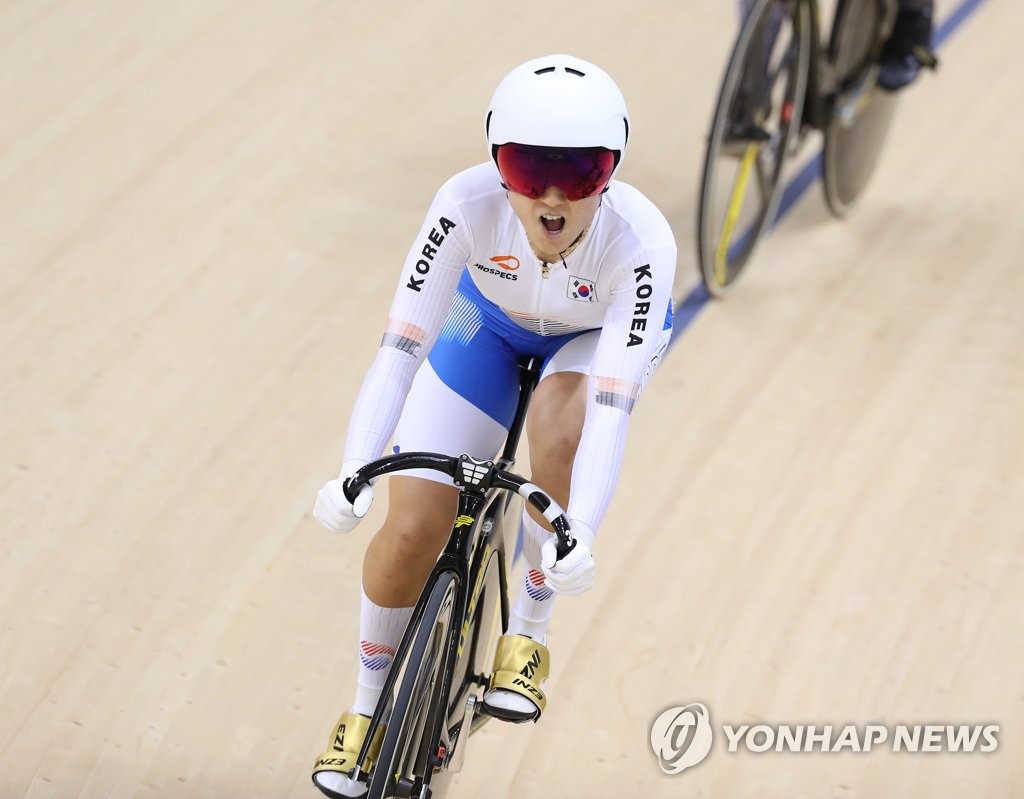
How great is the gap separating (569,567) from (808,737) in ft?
3.44

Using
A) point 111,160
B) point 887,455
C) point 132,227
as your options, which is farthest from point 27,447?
point 887,455

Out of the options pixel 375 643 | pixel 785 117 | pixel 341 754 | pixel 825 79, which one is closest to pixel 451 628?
pixel 375 643

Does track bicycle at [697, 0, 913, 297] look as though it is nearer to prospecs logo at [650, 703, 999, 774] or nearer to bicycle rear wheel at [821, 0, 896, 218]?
bicycle rear wheel at [821, 0, 896, 218]

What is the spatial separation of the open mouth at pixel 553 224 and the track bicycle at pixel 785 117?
→ 1686mm

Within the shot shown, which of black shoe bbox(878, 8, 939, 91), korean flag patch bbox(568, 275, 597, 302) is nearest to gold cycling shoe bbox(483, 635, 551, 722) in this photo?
korean flag patch bbox(568, 275, 597, 302)

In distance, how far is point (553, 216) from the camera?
1.76m

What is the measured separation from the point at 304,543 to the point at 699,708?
93 centimetres

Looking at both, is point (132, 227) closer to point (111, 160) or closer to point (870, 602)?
point (111, 160)

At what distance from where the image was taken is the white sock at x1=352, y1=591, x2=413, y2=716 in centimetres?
208

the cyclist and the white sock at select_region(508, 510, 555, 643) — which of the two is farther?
the white sock at select_region(508, 510, 555, 643)

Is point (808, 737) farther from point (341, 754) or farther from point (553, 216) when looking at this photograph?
point (553, 216)

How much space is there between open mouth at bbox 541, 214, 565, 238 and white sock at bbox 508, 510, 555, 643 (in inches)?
20.7

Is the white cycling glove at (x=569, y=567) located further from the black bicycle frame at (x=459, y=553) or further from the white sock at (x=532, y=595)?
the white sock at (x=532, y=595)

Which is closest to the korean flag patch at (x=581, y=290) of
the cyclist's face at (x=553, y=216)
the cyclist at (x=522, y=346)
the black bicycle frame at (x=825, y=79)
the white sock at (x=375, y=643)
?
the cyclist at (x=522, y=346)
